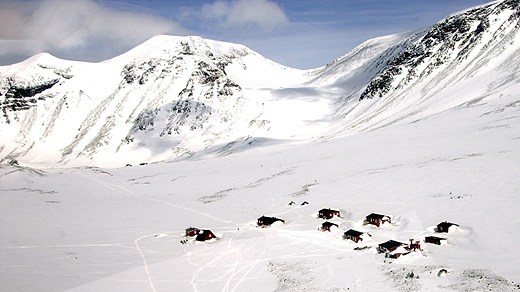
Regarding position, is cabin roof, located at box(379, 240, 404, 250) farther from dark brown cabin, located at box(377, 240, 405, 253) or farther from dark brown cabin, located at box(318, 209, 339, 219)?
dark brown cabin, located at box(318, 209, 339, 219)

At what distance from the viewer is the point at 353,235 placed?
41312mm

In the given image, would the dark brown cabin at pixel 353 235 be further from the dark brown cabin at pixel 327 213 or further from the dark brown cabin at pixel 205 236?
the dark brown cabin at pixel 205 236

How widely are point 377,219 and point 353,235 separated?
15.3 feet

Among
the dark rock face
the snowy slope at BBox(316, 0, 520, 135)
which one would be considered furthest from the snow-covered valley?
the dark rock face

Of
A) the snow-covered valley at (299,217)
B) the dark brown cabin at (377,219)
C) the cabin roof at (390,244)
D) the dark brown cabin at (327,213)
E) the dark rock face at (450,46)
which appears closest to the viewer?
the snow-covered valley at (299,217)

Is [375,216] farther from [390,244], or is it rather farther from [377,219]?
[390,244]

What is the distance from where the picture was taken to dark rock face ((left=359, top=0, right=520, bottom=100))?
557 ft

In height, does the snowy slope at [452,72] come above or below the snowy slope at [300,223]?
above

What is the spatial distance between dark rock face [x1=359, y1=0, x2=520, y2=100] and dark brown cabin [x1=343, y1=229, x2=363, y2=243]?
5744 inches

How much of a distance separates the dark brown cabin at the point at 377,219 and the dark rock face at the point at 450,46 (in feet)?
463

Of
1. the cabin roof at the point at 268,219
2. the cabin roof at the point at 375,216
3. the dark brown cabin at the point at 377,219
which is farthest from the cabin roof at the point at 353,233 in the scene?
the cabin roof at the point at 268,219

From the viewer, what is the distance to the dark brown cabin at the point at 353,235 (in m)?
40.9

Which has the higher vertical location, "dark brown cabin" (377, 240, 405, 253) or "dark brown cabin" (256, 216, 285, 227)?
"dark brown cabin" (256, 216, 285, 227)

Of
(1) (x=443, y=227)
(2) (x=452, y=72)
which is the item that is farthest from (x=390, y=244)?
(2) (x=452, y=72)
